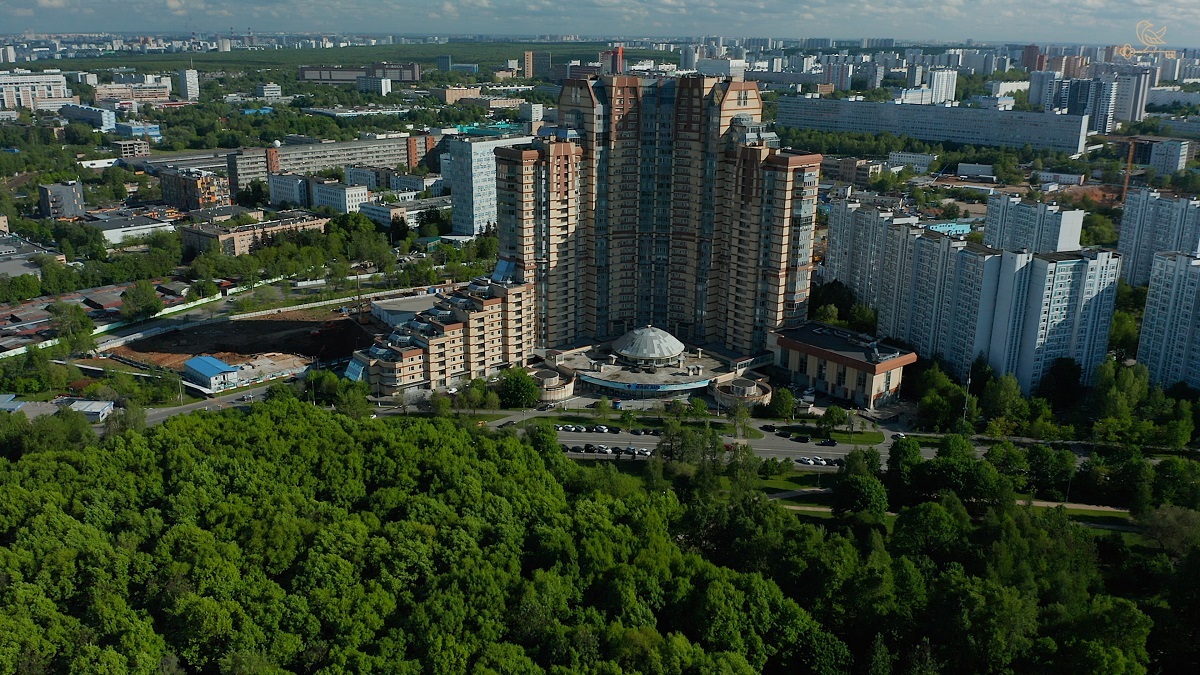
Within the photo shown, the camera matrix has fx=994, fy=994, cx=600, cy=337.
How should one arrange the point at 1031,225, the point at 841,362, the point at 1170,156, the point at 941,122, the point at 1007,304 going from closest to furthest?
the point at 1007,304, the point at 841,362, the point at 1031,225, the point at 1170,156, the point at 941,122

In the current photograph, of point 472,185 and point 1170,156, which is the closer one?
point 472,185

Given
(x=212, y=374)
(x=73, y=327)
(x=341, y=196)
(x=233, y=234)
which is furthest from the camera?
(x=341, y=196)

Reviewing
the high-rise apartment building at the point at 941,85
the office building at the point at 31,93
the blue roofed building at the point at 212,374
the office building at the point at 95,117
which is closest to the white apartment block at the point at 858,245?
the blue roofed building at the point at 212,374

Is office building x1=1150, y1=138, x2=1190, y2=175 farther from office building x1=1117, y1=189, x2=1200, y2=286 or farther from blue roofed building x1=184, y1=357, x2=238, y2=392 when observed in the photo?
blue roofed building x1=184, y1=357, x2=238, y2=392

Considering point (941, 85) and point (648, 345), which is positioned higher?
point (941, 85)

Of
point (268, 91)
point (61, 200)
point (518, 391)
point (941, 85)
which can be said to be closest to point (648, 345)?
point (518, 391)

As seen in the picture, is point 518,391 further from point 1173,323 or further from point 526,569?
point 1173,323

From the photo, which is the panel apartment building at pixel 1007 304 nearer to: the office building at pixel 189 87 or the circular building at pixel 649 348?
the circular building at pixel 649 348
